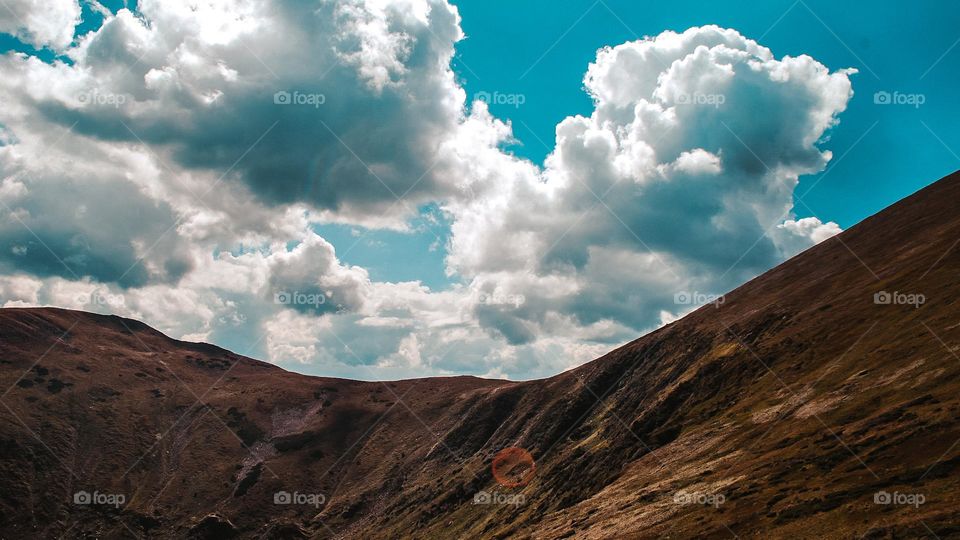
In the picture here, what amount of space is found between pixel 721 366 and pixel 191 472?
15697cm

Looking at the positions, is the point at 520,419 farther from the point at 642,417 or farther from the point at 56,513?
the point at 56,513

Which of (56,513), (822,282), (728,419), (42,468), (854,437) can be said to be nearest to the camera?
(854,437)

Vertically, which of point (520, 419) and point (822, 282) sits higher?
point (822, 282)

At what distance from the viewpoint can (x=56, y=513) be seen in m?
151

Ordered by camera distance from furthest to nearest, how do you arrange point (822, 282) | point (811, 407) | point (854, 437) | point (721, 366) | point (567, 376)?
1. point (567, 376)
2. point (822, 282)
3. point (721, 366)
4. point (811, 407)
5. point (854, 437)

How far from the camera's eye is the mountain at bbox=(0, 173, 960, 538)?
59188 millimetres

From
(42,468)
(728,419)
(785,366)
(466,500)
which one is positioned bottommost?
(466,500)

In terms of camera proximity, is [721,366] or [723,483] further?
[721,366]

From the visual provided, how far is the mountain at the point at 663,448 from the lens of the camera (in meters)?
59.2

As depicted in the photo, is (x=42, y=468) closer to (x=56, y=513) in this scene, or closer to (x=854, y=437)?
(x=56, y=513)

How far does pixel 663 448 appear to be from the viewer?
10281cm

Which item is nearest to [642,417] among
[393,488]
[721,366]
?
[721,366]

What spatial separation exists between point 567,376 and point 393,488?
6084 cm

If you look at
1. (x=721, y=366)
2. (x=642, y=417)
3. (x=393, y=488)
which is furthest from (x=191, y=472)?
(x=721, y=366)
